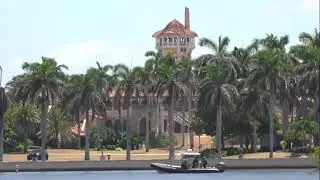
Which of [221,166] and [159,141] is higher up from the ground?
[159,141]

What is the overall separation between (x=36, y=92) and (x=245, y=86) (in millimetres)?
24451

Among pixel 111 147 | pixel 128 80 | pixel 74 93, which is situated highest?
pixel 128 80

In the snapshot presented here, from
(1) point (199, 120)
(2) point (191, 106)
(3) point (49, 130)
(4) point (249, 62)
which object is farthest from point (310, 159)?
(3) point (49, 130)

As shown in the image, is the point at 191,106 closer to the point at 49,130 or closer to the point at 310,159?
the point at 49,130

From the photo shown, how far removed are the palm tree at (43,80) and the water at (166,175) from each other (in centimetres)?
1307

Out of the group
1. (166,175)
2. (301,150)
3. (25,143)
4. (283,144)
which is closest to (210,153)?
(283,144)

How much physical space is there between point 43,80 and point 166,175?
991 inches

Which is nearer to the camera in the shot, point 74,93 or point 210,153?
point 210,153

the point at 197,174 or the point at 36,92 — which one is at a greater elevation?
the point at 36,92

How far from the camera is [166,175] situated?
89.1m

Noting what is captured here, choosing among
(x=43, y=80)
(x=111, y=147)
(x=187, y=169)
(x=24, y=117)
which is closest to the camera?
(x=187, y=169)

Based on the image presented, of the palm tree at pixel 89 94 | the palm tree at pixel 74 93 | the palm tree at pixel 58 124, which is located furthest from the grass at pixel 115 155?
the palm tree at pixel 89 94

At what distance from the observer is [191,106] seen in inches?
5349

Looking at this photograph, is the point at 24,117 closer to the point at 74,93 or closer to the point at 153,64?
the point at 74,93
